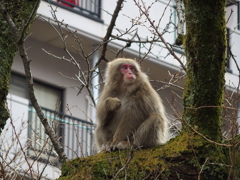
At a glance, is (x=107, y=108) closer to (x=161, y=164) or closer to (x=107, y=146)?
(x=107, y=146)

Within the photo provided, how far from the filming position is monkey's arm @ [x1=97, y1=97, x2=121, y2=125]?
7711mm

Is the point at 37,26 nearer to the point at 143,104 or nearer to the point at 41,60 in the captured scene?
the point at 41,60

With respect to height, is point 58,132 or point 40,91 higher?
point 40,91

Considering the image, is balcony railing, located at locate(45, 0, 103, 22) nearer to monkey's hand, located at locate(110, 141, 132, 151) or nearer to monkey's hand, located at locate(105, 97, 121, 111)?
monkey's hand, located at locate(105, 97, 121, 111)

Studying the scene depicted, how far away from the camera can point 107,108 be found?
775 centimetres

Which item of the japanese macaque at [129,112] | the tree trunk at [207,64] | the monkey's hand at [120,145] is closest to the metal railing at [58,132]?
the japanese macaque at [129,112]

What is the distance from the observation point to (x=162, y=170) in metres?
5.59

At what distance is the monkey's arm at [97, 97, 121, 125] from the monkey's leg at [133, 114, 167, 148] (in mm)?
441

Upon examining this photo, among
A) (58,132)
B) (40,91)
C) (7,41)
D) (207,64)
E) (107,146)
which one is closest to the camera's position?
(207,64)

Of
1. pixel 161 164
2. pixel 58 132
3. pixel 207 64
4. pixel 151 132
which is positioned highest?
pixel 58 132

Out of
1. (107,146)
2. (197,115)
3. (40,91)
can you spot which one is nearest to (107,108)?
(107,146)

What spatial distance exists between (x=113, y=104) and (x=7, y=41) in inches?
61.8

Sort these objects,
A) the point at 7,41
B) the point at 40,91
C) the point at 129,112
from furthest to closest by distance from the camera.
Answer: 1. the point at 40,91
2. the point at 129,112
3. the point at 7,41

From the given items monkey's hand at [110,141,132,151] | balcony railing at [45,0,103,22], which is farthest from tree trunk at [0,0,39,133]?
balcony railing at [45,0,103,22]
